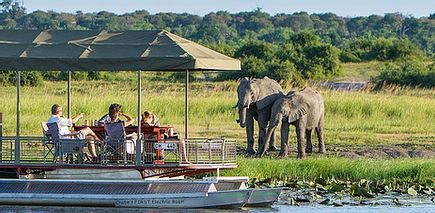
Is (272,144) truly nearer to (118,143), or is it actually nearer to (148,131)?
(148,131)

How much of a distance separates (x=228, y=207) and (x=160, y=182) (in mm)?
1097

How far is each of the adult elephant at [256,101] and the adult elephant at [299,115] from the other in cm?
40

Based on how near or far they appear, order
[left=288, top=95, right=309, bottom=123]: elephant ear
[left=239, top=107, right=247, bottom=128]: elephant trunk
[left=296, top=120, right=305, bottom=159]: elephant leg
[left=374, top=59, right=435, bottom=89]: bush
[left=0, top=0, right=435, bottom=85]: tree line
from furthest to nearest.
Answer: [left=0, top=0, right=435, bottom=85]: tree line, [left=374, top=59, right=435, bottom=89]: bush, [left=239, top=107, right=247, bottom=128]: elephant trunk, [left=288, top=95, right=309, bottom=123]: elephant ear, [left=296, top=120, right=305, bottom=159]: elephant leg

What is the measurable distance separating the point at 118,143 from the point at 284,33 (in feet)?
342

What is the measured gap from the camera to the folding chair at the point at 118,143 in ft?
65.3

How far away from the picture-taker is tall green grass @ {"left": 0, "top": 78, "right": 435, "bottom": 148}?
32.2 meters

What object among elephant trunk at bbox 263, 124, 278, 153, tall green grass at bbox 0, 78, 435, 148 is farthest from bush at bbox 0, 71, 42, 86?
elephant trunk at bbox 263, 124, 278, 153

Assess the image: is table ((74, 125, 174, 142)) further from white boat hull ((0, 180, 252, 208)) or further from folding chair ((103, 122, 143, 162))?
white boat hull ((0, 180, 252, 208))

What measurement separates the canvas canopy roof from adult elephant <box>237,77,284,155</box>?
7.40 metres

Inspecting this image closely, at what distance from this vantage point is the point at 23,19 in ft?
457

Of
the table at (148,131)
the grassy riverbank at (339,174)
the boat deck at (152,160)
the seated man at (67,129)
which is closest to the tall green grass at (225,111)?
the grassy riverbank at (339,174)

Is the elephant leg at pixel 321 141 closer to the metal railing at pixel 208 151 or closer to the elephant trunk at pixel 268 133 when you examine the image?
the elephant trunk at pixel 268 133

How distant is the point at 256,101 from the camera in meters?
28.5

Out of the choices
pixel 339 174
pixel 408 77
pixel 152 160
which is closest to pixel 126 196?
pixel 152 160
